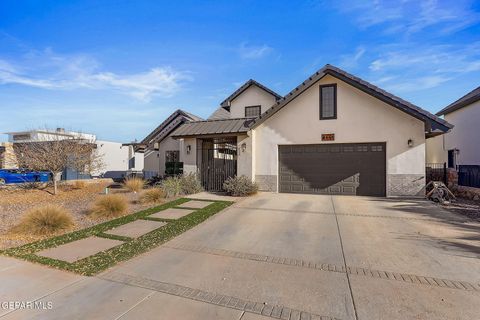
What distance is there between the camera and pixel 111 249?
548 cm

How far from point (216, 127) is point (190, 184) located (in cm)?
350

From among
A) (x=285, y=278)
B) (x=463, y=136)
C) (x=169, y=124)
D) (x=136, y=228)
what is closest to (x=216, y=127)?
(x=136, y=228)

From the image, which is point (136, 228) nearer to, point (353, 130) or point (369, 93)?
point (353, 130)

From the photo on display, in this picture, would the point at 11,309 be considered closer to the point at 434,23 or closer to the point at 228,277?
the point at 228,277

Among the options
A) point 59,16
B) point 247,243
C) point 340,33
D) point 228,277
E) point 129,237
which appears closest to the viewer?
point 228,277

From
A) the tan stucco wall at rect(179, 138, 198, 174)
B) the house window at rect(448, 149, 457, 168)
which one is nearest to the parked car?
the tan stucco wall at rect(179, 138, 198, 174)

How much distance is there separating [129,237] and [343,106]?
36.6 feet

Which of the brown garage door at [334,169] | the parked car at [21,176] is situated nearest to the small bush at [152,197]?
the brown garage door at [334,169]

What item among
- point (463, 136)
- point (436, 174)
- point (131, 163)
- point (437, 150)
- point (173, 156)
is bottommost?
point (436, 174)

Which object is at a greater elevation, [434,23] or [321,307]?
[434,23]

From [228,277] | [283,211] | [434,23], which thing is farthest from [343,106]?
[228,277]

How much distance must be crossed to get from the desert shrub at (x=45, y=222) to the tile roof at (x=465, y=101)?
71.8 feet

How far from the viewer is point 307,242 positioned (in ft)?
19.3

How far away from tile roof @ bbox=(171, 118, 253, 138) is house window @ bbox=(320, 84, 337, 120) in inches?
150
